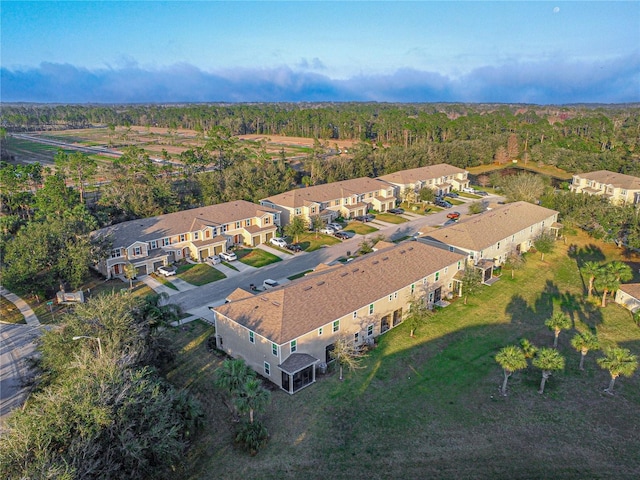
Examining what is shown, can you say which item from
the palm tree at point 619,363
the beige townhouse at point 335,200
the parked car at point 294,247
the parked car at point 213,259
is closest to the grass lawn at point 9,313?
the parked car at point 213,259

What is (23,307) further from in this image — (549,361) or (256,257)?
(549,361)

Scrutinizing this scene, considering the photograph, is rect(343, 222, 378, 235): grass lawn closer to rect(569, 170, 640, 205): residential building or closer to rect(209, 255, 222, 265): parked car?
rect(209, 255, 222, 265): parked car

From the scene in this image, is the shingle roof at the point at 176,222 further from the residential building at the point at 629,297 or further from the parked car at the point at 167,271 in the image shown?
the residential building at the point at 629,297

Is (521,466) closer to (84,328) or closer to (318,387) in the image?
(318,387)

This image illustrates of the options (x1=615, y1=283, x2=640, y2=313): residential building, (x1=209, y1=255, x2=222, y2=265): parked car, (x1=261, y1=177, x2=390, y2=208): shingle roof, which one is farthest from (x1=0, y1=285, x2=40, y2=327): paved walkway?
(x1=615, y1=283, x2=640, y2=313): residential building

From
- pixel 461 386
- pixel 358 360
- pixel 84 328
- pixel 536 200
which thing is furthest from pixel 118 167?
pixel 536 200

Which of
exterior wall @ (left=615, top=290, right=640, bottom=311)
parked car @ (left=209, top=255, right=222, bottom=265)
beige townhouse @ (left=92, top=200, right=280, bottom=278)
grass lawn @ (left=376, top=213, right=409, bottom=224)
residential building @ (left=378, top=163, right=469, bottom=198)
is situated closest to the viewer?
exterior wall @ (left=615, top=290, right=640, bottom=311)
